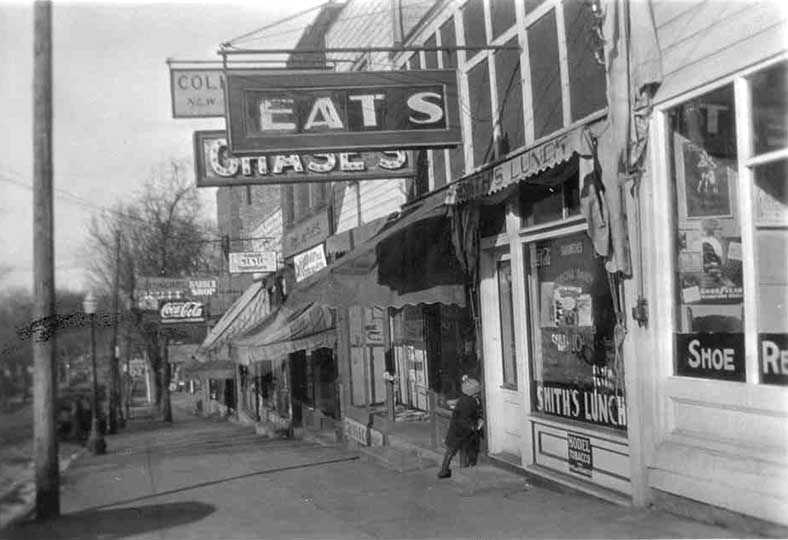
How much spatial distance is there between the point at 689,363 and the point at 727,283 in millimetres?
693

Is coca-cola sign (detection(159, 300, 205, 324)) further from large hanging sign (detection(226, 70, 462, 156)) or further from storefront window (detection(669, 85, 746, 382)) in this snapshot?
storefront window (detection(669, 85, 746, 382))

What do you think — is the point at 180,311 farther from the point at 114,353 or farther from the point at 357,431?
the point at 357,431

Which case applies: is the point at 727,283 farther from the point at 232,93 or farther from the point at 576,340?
the point at 232,93

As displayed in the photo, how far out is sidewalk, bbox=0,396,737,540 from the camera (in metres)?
7.50

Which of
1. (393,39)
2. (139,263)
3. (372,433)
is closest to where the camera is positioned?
(393,39)

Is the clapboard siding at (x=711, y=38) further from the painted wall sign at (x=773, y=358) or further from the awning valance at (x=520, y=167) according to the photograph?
the painted wall sign at (x=773, y=358)

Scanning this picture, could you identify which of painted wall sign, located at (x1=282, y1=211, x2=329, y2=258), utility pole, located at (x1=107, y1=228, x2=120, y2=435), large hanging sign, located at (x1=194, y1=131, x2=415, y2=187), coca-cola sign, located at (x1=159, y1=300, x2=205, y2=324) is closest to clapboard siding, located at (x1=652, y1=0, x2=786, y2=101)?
large hanging sign, located at (x1=194, y1=131, x2=415, y2=187)

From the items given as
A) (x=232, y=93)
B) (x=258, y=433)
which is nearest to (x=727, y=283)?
(x=232, y=93)

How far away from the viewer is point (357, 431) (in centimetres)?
1611

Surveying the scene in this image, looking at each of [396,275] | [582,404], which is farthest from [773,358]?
[396,275]

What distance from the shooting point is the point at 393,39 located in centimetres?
1398

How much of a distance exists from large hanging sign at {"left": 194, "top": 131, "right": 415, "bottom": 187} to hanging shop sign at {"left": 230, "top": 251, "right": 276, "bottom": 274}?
11.6m

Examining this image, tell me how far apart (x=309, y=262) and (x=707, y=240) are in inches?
494

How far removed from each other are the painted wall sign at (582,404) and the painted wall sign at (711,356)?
110 centimetres
